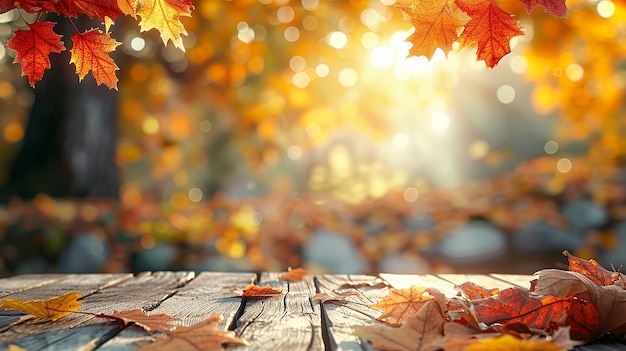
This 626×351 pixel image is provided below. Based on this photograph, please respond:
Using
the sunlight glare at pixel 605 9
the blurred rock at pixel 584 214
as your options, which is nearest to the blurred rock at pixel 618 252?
the blurred rock at pixel 584 214

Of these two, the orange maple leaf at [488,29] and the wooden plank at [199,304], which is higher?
the orange maple leaf at [488,29]

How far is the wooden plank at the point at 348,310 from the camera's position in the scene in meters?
1.28

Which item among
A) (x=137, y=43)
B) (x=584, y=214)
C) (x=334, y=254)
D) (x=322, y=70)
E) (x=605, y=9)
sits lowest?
(x=334, y=254)

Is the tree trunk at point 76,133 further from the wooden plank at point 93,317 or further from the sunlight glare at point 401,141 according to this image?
the sunlight glare at point 401,141

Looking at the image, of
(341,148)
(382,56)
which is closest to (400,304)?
(382,56)

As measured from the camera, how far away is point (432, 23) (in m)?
1.48

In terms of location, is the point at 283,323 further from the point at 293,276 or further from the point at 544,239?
the point at 544,239

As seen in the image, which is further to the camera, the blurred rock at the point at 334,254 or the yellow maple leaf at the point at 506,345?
the blurred rock at the point at 334,254

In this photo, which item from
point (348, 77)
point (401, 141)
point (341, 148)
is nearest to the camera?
point (348, 77)

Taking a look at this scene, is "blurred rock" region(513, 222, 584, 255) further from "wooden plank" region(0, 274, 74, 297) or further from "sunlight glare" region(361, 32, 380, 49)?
"wooden plank" region(0, 274, 74, 297)

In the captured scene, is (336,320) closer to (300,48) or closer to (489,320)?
(489,320)

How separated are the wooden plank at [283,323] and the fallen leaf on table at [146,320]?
0.56 feet

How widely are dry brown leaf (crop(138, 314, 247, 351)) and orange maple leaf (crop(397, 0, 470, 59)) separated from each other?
0.84m

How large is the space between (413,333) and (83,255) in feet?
14.6
